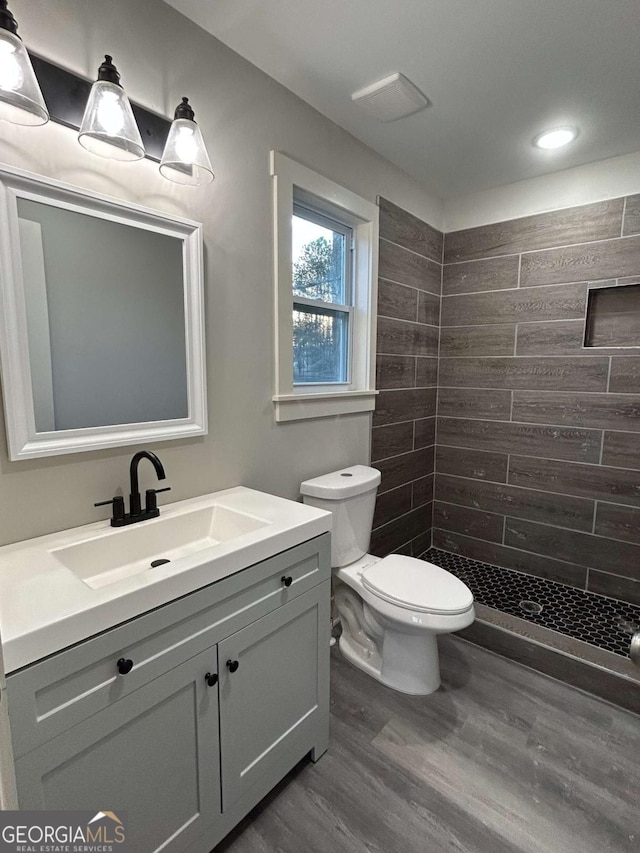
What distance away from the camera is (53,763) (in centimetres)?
81

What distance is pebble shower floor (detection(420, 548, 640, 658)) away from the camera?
209cm

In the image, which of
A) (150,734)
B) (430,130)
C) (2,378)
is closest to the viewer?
(150,734)

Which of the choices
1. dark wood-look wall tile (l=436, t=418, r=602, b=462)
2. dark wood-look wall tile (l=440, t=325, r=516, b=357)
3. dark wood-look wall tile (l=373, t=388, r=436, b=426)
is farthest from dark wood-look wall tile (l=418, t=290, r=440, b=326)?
dark wood-look wall tile (l=436, t=418, r=602, b=462)

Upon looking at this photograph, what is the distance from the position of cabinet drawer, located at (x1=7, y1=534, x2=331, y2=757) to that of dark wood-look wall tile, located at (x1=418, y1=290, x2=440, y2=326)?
191 cm

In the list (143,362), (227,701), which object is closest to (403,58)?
(143,362)

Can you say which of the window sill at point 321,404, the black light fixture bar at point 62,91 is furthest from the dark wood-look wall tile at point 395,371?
the black light fixture bar at point 62,91

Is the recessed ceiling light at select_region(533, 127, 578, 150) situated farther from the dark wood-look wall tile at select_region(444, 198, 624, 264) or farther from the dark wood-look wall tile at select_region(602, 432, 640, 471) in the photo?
the dark wood-look wall tile at select_region(602, 432, 640, 471)

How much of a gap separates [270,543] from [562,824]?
1.27 m

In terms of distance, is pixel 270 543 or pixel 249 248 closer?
pixel 270 543

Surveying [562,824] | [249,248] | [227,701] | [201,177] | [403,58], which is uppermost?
[403,58]

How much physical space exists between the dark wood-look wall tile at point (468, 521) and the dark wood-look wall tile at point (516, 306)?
1.26m

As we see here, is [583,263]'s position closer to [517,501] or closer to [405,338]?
[405,338]

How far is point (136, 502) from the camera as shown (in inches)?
51.7

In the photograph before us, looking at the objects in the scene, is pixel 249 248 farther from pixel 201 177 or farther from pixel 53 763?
pixel 53 763
